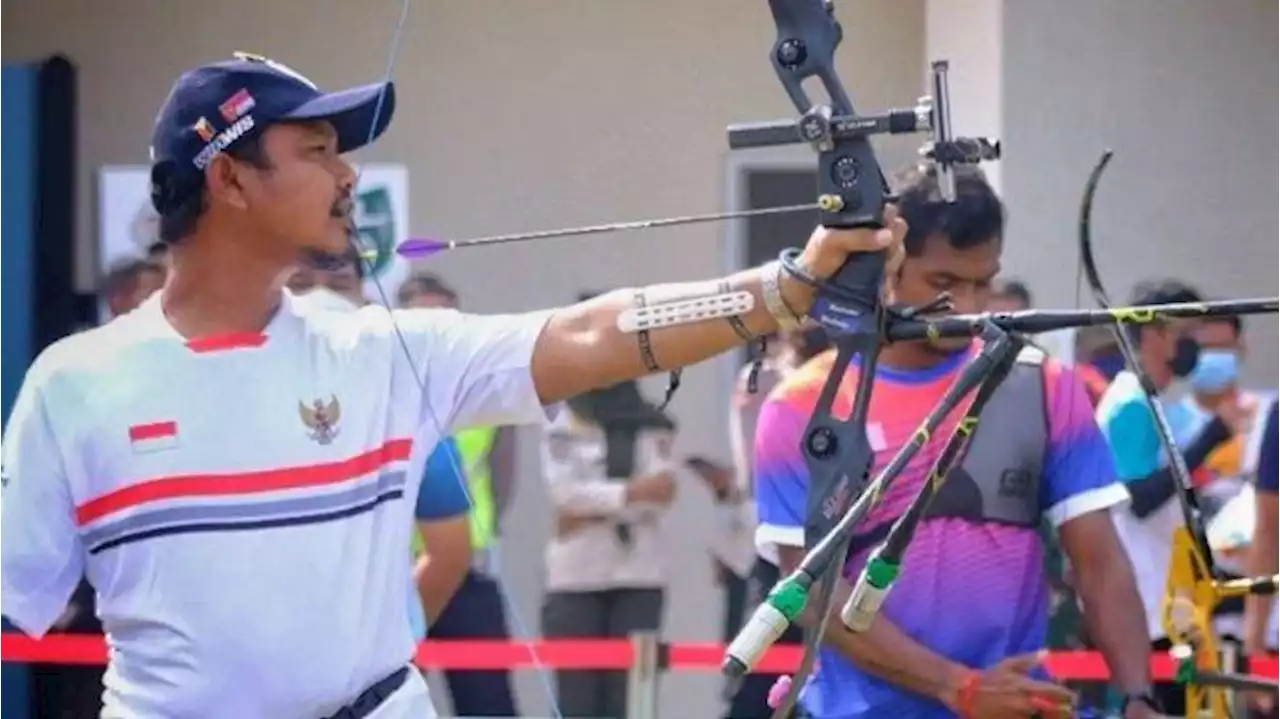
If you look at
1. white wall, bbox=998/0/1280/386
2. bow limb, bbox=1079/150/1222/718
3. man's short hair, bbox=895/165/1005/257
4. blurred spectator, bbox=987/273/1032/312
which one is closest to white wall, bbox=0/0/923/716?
white wall, bbox=998/0/1280/386

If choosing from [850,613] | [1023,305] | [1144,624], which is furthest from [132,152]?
[850,613]

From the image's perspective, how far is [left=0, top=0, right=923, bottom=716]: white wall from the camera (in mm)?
7508

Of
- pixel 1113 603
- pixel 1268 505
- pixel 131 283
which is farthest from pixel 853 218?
pixel 131 283

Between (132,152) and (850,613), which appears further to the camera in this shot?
(132,152)

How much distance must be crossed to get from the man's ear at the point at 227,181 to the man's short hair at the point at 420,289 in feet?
13.0

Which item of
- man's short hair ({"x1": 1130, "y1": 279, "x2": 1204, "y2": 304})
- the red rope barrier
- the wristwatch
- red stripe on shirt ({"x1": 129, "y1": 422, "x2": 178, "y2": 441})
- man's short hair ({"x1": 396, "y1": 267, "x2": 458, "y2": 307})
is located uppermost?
red stripe on shirt ({"x1": 129, "y1": 422, "x2": 178, "y2": 441})

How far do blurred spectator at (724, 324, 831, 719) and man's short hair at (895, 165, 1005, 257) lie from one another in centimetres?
182

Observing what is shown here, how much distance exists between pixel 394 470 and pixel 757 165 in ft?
15.9

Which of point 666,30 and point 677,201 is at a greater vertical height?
point 666,30

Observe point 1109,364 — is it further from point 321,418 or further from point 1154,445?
point 321,418

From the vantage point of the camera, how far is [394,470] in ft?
9.77

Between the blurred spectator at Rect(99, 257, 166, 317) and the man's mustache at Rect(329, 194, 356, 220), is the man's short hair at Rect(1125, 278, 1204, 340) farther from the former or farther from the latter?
the man's mustache at Rect(329, 194, 356, 220)

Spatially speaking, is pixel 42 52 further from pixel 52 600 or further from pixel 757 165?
pixel 52 600

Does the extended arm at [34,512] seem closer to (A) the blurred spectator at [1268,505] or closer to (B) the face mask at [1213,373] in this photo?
(A) the blurred spectator at [1268,505]
